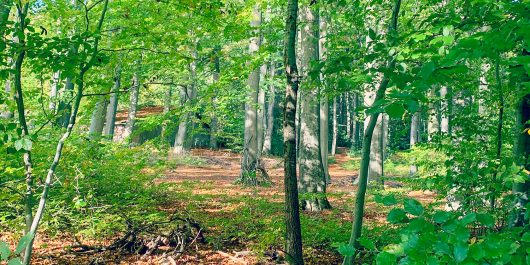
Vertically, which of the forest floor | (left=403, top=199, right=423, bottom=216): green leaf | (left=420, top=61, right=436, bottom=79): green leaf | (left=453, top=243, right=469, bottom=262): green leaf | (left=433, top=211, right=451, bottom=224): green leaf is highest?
(left=420, top=61, right=436, bottom=79): green leaf

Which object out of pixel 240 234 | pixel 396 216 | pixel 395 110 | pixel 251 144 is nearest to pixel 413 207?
pixel 396 216

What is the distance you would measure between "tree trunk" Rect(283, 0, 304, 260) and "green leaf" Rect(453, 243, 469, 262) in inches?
130

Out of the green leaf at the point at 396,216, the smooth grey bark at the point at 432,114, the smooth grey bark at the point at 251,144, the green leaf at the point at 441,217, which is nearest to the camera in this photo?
the green leaf at the point at 441,217

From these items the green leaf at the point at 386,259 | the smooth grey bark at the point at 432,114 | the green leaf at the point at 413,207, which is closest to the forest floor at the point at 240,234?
the smooth grey bark at the point at 432,114

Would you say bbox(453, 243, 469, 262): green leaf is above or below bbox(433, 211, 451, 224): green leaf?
below

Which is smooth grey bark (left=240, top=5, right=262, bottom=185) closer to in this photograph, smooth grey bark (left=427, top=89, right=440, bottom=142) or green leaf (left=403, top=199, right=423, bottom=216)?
smooth grey bark (left=427, top=89, right=440, bottom=142)

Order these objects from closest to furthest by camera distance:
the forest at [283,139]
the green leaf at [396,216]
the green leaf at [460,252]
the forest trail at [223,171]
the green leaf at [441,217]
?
the green leaf at [460,252] < the green leaf at [441,217] < the green leaf at [396,216] < the forest at [283,139] < the forest trail at [223,171]

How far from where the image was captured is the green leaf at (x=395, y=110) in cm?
165

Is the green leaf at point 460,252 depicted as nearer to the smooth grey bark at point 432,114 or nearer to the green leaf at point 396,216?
the green leaf at point 396,216

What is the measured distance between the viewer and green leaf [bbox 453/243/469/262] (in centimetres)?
144

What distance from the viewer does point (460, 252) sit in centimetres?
146

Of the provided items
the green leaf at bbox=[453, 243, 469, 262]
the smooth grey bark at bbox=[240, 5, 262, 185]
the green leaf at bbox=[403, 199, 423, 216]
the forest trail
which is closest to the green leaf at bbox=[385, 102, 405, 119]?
the green leaf at bbox=[403, 199, 423, 216]

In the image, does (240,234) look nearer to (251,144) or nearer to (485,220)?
(485,220)

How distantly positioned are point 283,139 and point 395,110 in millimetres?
3085
